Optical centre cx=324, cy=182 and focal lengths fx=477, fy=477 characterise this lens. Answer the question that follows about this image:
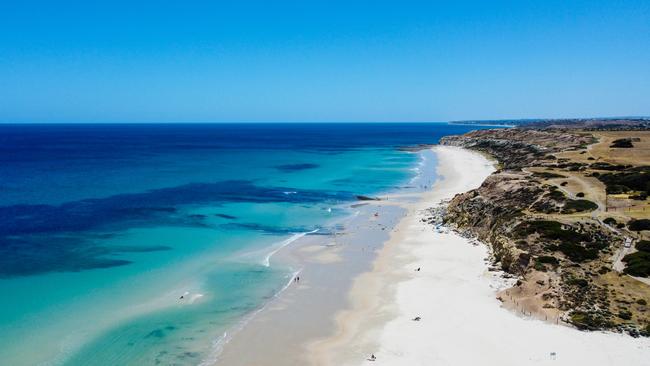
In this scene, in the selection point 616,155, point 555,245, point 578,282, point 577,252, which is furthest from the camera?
point 616,155

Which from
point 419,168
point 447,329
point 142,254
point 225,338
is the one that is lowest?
point 225,338

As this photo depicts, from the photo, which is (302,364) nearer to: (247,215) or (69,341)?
(69,341)

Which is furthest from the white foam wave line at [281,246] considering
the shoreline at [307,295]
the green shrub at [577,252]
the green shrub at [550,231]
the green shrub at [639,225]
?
the green shrub at [639,225]

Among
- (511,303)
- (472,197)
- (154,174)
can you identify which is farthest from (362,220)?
(154,174)

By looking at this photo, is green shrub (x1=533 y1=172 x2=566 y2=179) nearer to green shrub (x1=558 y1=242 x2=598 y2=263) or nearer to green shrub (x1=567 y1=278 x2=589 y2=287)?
green shrub (x1=558 y1=242 x2=598 y2=263)

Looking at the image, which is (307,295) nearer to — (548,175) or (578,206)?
(578,206)

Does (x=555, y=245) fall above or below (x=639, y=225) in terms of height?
below

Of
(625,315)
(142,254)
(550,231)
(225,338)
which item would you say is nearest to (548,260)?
(550,231)

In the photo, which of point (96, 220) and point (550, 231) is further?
point (96, 220)
